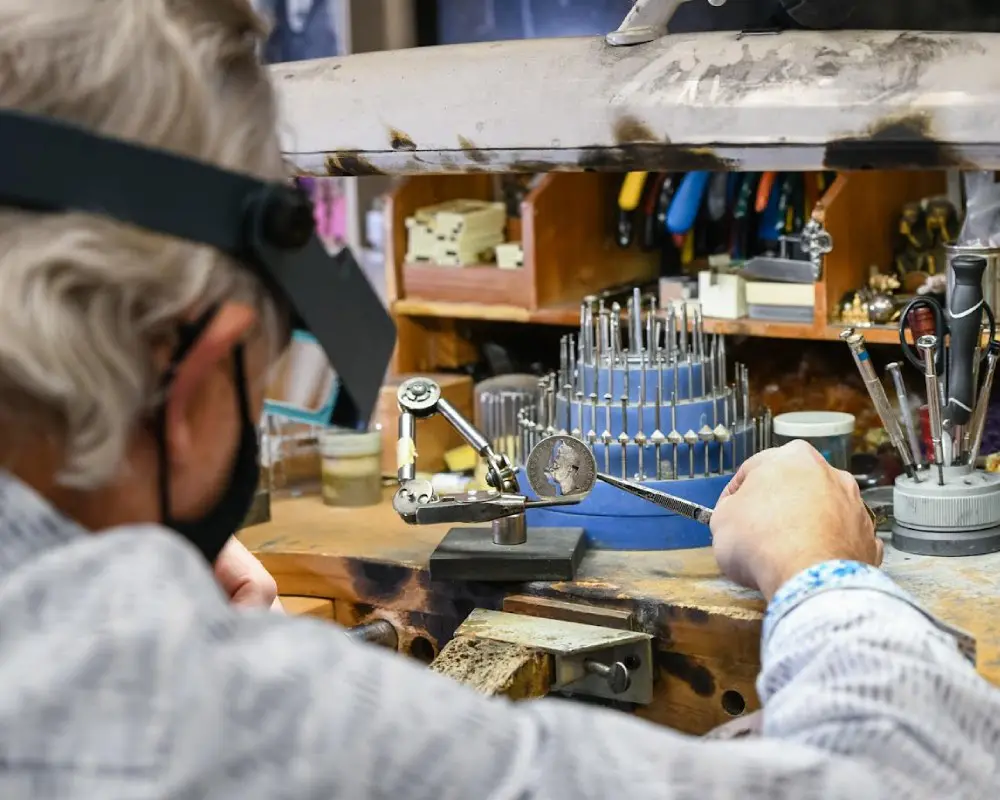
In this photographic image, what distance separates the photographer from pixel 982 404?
1.50 meters

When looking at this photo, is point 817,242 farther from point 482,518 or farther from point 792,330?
point 482,518

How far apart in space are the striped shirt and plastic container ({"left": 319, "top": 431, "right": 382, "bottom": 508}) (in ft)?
3.72

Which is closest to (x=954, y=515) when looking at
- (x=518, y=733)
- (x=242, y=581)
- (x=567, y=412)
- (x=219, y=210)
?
(x=567, y=412)

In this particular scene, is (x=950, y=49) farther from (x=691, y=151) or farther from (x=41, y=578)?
(x=41, y=578)

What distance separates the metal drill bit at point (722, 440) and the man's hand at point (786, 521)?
12.7 inches

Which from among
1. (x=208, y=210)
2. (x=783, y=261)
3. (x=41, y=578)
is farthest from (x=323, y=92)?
(x=41, y=578)

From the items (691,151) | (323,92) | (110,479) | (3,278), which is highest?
(323,92)

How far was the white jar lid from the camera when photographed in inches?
62.8

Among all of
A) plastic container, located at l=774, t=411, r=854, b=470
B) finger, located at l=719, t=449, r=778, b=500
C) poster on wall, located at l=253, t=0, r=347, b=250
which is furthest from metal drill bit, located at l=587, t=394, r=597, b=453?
poster on wall, located at l=253, t=0, r=347, b=250

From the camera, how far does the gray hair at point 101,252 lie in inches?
24.6

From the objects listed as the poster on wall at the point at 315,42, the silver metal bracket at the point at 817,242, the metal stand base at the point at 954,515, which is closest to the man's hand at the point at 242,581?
the metal stand base at the point at 954,515

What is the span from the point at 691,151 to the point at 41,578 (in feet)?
3.14

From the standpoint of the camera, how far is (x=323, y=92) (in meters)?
1.65

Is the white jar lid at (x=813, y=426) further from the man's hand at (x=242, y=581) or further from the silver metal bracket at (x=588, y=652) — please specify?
the man's hand at (x=242, y=581)
